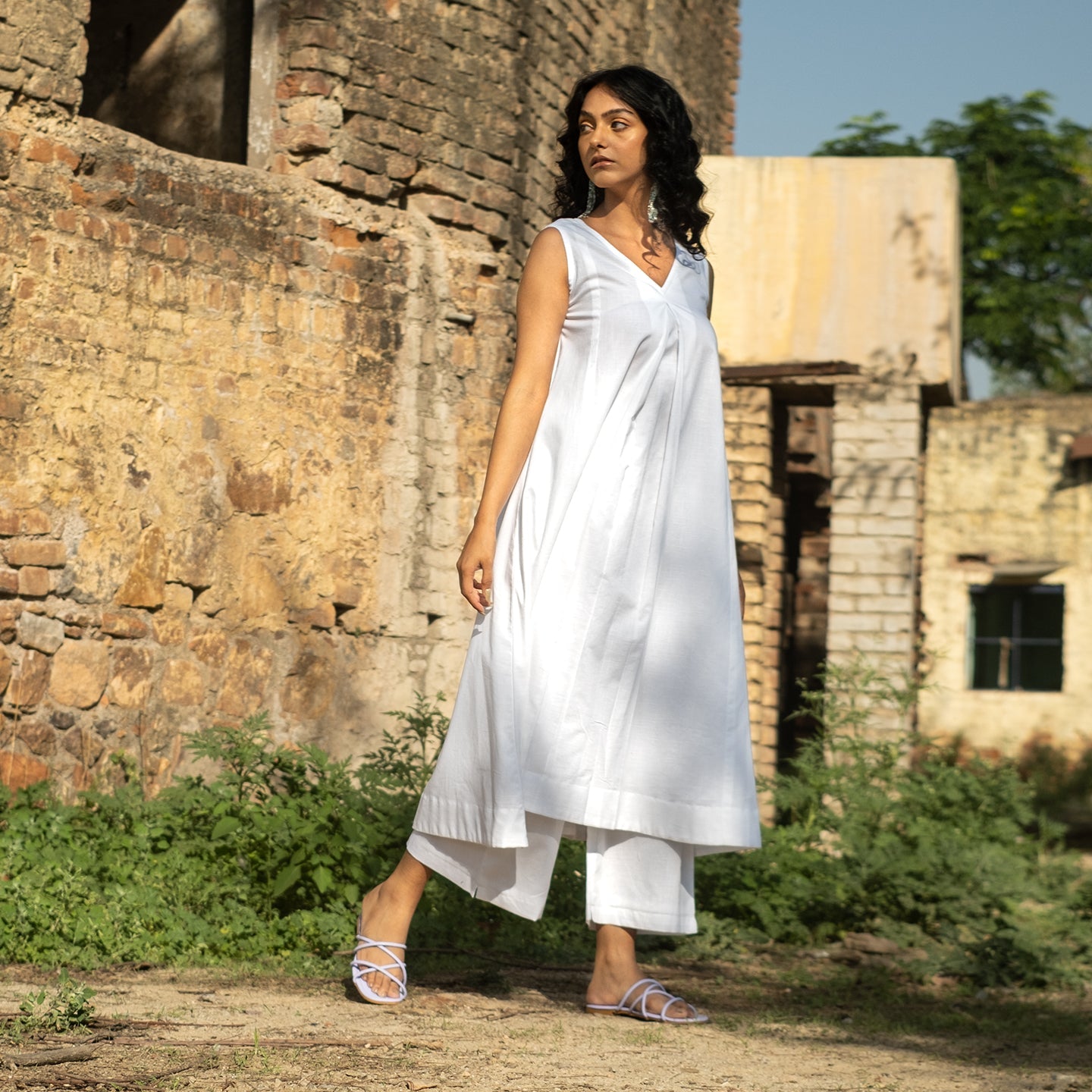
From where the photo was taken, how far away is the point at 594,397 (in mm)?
2811

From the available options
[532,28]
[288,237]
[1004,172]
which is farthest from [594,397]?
[1004,172]

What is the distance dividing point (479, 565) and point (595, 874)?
65cm

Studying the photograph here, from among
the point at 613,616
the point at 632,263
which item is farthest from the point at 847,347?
the point at 613,616

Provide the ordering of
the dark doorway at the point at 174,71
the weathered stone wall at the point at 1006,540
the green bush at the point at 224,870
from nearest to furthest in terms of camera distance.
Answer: the green bush at the point at 224,870 → the dark doorway at the point at 174,71 → the weathered stone wall at the point at 1006,540

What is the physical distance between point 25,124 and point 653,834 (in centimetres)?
322

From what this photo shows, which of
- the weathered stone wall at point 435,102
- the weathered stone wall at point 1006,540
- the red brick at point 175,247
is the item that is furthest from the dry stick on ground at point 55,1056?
the weathered stone wall at point 1006,540

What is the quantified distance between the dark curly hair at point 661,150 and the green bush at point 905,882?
219 centimetres

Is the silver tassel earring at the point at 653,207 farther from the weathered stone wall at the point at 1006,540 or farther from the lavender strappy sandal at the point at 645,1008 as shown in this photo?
the weathered stone wall at the point at 1006,540

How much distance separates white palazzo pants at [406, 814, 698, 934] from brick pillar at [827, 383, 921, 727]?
18.0ft

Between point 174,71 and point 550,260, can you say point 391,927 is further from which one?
point 174,71

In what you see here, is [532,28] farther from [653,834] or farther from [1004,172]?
[1004,172]

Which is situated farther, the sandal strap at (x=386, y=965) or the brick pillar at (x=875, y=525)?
the brick pillar at (x=875, y=525)

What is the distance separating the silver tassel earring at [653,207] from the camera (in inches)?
119

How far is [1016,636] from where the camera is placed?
46.2 ft
